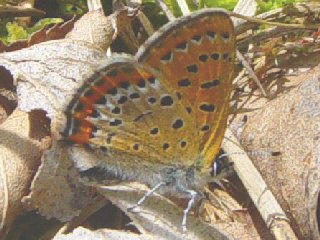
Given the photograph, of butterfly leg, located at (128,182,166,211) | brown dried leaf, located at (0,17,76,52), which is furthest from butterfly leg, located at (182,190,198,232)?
brown dried leaf, located at (0,17,76,52)

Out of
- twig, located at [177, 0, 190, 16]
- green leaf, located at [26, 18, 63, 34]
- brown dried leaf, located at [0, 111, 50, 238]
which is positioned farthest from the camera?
A: twig, located at [177, 0, 190, 16]

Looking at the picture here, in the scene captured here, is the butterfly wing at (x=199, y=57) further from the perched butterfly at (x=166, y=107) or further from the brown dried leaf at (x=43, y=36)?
the brown dried leaf at (x=43, y=36)

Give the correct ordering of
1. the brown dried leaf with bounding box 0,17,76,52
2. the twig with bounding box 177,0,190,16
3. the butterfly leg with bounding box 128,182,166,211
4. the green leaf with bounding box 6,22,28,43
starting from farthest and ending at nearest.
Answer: the twig with bounding box 177,0,190,16, the green leaf with bounding box 6,22,28,43, the brown dried leaf with bounding box 0,17,76,52, the butterfly leg with bounding box 128,182,166,211

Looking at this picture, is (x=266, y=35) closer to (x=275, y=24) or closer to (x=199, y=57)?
(x=275, y=24)

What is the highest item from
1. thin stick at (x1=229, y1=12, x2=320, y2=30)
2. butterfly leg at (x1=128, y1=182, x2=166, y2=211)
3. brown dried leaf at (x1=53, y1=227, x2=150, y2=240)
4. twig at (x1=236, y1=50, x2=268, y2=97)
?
thin stick at (x1=229, y1=12, x2=320, y2=30)

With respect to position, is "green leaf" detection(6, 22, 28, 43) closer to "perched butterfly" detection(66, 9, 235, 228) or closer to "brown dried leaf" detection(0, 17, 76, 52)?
"brown dried leaf" detection(0, 17, 76, 52)

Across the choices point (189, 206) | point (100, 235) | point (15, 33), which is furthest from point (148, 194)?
point (15, 33)

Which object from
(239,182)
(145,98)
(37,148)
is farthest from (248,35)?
(37,148)

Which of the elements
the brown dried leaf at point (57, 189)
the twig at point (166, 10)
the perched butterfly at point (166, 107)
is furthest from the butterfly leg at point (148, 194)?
the twig at point (166, 10)
